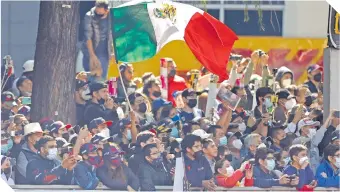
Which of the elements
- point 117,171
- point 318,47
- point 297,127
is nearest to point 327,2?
point 318,47

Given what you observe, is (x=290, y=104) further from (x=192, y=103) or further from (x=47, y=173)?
(x=47, y=173)

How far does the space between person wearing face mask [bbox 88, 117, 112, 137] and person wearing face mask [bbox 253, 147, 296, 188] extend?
1.42 meters

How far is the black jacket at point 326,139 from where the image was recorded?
11.7m

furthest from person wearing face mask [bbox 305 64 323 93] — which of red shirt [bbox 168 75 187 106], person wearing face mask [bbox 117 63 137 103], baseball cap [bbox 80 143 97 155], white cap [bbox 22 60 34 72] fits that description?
white cap [bbox 22 60 34 72]

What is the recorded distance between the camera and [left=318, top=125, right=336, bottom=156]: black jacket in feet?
38.4

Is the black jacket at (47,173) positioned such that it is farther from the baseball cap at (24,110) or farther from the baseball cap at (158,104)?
the baseball cap at (158,104)

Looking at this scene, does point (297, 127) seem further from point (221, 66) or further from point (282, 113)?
point (221, 66)

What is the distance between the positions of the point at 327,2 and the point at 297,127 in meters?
1.58

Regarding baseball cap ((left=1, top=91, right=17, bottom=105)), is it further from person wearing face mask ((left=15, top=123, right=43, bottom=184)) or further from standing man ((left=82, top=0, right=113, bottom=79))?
standing man ((left=82, top=0, right=113, bottom=79))

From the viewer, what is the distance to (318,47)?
518 inches

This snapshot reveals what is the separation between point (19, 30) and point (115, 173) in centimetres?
221

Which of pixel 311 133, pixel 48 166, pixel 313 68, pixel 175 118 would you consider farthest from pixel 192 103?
pixel 313 68

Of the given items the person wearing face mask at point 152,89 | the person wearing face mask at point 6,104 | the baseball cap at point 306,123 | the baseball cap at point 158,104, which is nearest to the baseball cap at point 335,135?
the baseball cap at point 306,123

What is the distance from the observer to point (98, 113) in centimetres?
1158
